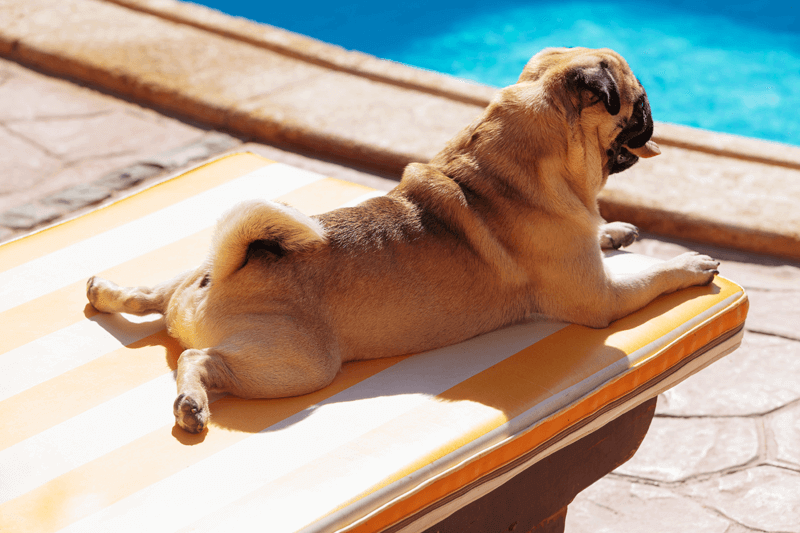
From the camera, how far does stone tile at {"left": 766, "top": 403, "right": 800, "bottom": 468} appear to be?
2949 mm

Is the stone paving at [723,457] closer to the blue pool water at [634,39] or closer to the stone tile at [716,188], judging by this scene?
the stone tile at [716,188]

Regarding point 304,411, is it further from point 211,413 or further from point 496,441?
point 496,441

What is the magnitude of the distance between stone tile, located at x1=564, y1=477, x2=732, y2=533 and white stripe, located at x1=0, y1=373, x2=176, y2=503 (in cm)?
154

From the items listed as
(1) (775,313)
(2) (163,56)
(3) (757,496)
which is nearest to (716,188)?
(1) (775,313)

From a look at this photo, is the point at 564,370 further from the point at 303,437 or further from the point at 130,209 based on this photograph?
the point at 130,209

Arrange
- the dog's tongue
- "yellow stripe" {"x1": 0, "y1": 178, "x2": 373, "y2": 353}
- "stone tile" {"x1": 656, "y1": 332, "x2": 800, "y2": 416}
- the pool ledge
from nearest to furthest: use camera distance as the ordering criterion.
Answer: the dog's tongue → "yellow stripe" {"x1": 0, "y1": 178, "x2": 373, "y2": 353} → "stone tile" {"x1": 656, "y1": 332, "x2": 800, "y2": 416} → the pool ledge

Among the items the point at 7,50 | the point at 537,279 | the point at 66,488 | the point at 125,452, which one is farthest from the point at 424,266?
the point at 7,50

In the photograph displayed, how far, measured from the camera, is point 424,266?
231cm

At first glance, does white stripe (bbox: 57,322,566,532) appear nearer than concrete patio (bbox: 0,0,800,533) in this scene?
Yes

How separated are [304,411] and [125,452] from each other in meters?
0.49

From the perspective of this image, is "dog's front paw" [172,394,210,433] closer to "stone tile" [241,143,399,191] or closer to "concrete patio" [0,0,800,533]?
"concrete patio" [0,0,800,533]

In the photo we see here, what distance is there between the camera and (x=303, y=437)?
203 cm

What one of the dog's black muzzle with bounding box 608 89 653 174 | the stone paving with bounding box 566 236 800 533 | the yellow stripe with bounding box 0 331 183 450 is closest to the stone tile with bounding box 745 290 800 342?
the stone paving with bounding box 566 236 800 533

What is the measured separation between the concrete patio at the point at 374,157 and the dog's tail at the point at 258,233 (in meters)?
1.49
